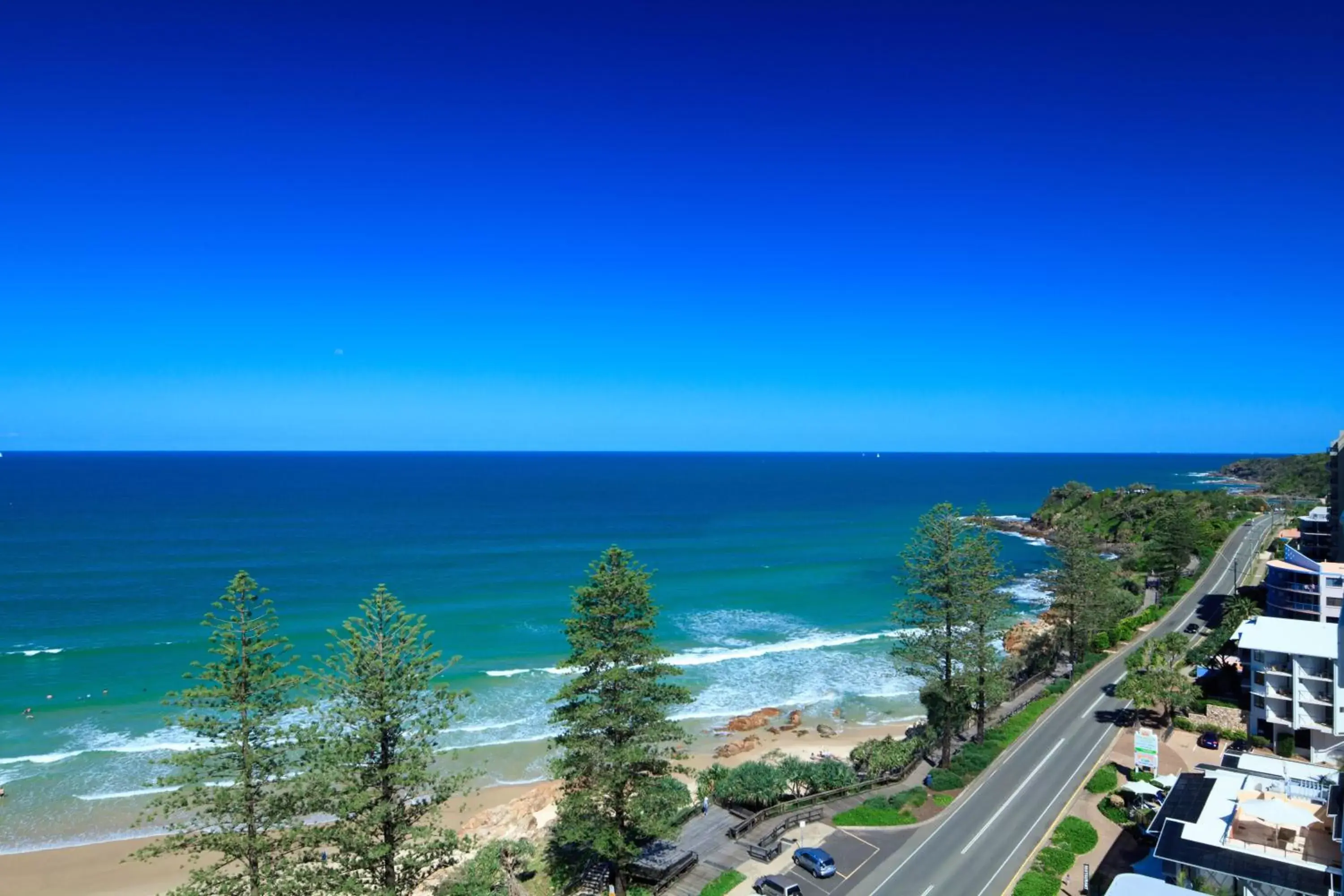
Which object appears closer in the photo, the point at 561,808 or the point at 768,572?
the point at 561,808

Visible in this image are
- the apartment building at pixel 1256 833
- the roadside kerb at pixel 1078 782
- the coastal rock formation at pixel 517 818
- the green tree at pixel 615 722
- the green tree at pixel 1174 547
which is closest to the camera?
the apartment building at pixel 1256 833

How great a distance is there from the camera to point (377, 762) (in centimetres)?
2014

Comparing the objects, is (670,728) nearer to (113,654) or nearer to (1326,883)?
(1326,883)

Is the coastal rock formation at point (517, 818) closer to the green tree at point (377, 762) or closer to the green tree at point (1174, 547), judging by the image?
the green tree at point (377, 762)

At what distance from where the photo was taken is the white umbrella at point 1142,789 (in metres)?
27.9

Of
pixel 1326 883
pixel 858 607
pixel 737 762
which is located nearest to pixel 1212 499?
pixel 858 607

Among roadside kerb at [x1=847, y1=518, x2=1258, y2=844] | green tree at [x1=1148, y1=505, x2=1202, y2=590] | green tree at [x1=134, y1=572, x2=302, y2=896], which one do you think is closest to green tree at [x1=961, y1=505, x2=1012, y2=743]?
roadside kerb at [x1=847, y1=518, x2=1258, y2=844]

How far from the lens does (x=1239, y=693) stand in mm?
38938

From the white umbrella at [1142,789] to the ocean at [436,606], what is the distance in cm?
1900

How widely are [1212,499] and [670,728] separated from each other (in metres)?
107

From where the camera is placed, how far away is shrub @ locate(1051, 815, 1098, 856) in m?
25.2

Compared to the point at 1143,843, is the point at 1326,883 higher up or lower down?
higher up

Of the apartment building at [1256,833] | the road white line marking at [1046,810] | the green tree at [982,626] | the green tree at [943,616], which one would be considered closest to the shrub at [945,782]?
the green tree at [943,616]

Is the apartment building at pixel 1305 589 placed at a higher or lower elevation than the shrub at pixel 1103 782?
higher
